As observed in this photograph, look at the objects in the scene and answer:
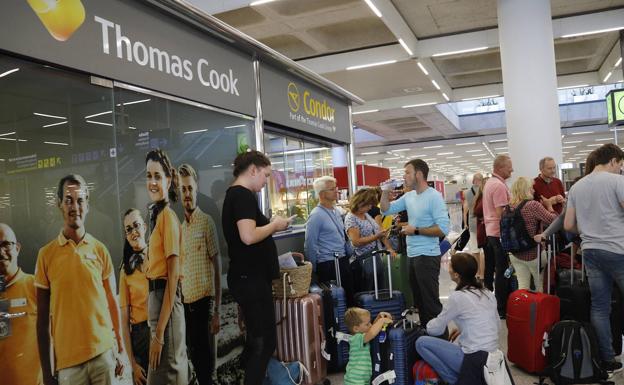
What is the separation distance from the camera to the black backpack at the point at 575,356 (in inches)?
137

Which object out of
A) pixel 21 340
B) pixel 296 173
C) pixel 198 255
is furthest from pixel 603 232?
pixel 296 173

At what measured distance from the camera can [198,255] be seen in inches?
135

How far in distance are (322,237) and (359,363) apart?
1.30 meters

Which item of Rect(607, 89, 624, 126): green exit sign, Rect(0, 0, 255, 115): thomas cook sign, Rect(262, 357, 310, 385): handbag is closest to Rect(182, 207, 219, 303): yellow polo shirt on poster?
Rect(262, 357, 310, 385): handbag

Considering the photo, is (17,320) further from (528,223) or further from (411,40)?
(411,40)

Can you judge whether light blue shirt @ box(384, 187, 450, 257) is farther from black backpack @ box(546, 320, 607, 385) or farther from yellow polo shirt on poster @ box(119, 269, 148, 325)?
yellow polo shirt on poster @ box(119, 269, 148, 325)

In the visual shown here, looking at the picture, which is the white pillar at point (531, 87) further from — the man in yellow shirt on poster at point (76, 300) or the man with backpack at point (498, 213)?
the man in yellow shirt on poster at point (76, 300)

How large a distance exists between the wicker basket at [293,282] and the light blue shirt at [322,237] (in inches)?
25.6

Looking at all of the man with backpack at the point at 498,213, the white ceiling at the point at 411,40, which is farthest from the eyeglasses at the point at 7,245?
the white ceiling at the point at 411,40

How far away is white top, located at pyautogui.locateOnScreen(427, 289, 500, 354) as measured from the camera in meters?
3.02

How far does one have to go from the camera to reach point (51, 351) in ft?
7.77

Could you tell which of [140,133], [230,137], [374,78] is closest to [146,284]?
[140,133]

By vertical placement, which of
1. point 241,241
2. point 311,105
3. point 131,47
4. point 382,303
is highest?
point 311,105

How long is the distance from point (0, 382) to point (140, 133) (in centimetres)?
141
